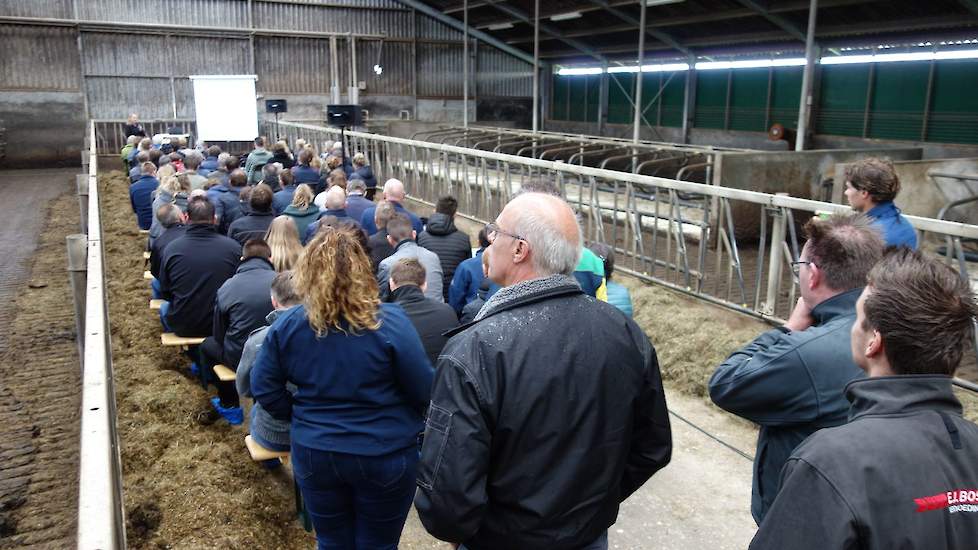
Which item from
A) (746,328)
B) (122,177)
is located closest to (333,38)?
(122,177)

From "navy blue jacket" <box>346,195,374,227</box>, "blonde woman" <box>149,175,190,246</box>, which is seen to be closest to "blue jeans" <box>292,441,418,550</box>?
"navy blue jacket" <box>346,195,374,227</box>

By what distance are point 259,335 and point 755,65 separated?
58.1 ft

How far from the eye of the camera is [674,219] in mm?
7059

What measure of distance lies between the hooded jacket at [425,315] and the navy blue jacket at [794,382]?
166 cm

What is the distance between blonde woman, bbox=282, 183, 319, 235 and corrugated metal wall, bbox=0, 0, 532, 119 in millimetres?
17546

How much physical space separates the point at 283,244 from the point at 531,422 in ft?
10.3

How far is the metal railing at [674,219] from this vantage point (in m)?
5.58

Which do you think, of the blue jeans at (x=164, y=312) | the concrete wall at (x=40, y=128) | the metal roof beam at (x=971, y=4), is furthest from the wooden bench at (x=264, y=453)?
the concrete wall at (x=40, y=128)

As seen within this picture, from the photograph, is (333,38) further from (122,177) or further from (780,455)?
(780,455)

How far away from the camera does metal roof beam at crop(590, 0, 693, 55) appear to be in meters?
17.2

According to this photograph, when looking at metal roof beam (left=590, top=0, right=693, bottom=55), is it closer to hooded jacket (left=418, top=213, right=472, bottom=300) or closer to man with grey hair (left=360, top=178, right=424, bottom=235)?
man with grey hair (left=360, top=178, right=424, bottom=235)

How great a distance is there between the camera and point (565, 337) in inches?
75.5

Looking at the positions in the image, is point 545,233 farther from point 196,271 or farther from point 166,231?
point 166,231

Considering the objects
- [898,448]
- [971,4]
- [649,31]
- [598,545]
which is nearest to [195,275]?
[598,545]
